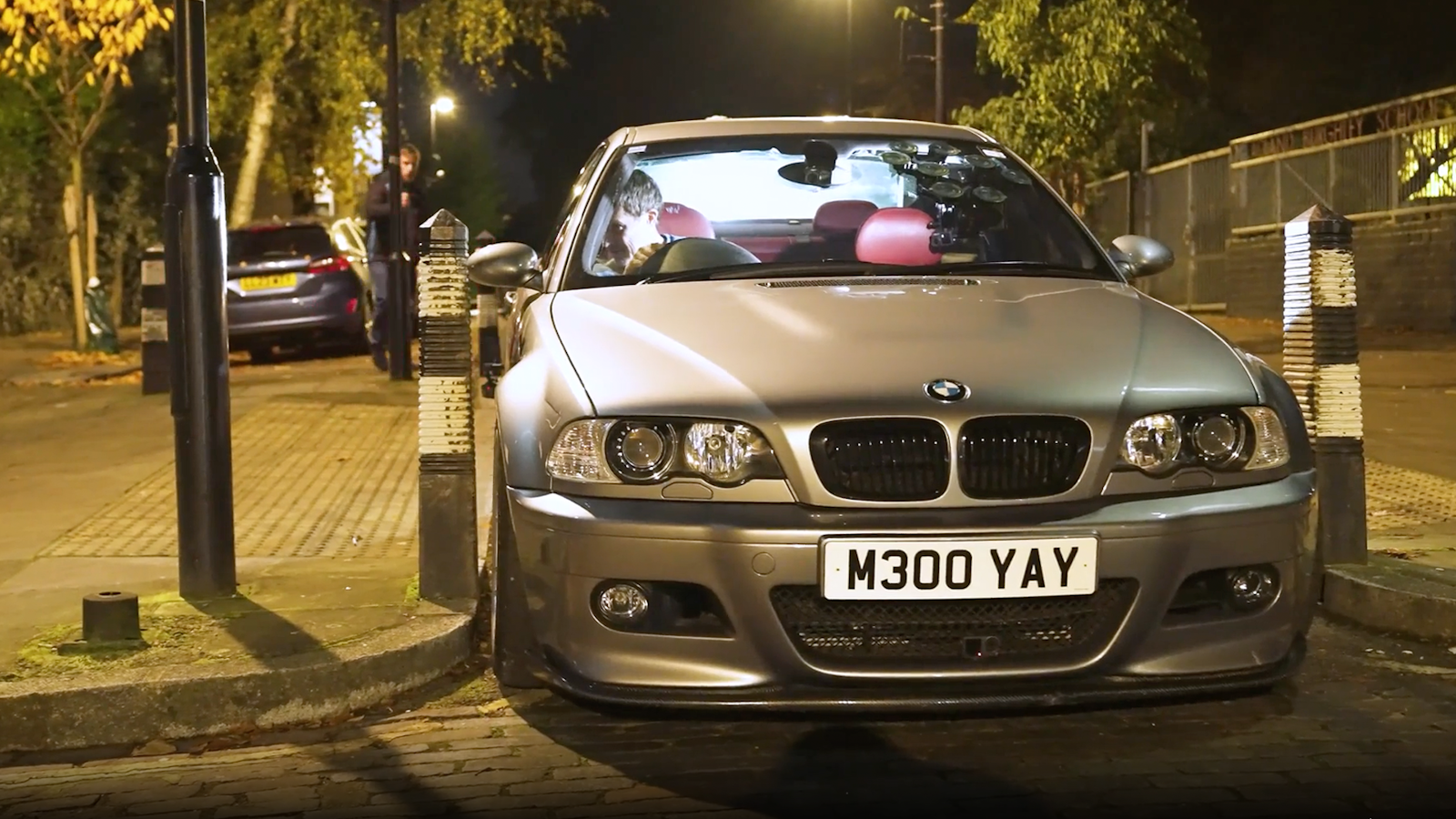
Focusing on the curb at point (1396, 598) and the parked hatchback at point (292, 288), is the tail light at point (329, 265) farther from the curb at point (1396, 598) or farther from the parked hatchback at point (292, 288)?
the curb at point (1396, 598)

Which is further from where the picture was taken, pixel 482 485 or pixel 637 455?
pixel 482 485

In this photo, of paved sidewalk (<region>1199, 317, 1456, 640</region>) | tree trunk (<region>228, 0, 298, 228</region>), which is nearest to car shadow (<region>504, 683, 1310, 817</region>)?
paved sidewalk (<region>1199, 317, 1456, 640</region>)

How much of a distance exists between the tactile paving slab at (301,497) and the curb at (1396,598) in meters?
3.34

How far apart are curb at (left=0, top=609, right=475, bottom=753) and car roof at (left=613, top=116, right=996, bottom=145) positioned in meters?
1.91

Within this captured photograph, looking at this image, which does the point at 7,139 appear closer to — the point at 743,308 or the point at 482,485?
the point at 482,485

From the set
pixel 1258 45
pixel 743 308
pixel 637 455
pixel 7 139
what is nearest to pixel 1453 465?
pixel 743 308

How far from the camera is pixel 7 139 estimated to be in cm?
2092

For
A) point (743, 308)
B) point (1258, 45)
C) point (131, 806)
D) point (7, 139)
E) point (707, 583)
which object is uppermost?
point (1258, 45)

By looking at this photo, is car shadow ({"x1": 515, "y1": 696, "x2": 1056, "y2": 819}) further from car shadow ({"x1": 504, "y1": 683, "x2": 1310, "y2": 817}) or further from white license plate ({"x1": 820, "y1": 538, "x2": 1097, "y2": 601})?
white license plate ({"x1": 820, "y1": 538, "x2": 1097, "y2": 601})

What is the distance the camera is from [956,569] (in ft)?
12.5

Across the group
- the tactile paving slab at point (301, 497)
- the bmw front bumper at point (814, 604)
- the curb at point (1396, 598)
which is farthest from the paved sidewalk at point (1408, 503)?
the tactile paving slab at point (301, 497)

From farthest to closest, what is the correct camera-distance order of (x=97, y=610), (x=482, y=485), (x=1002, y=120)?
(x=1002, y=120) → (x=482, y=485) → (x=97, y=610)

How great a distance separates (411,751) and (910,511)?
1.44 metres

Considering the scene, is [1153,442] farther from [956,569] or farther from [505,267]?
[505,267]
